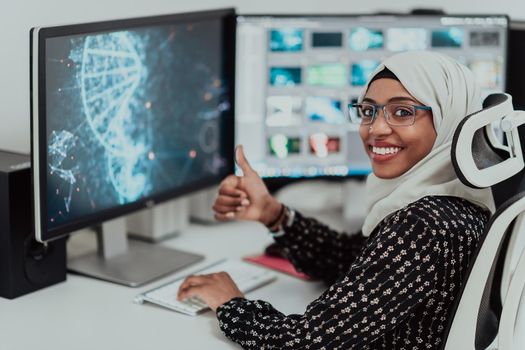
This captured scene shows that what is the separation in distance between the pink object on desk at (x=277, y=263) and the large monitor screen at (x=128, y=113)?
228 mm

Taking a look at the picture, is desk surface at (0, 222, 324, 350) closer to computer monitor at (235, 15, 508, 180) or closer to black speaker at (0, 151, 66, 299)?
black speaker at (0, 151, 66, 299)

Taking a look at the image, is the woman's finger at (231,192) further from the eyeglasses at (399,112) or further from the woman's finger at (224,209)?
the eyeglasses at (399,112)

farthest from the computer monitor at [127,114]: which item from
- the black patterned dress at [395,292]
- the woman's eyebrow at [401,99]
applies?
the woman's eyebrow at [401,99]

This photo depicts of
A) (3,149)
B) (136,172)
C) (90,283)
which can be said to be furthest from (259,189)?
(3,149)

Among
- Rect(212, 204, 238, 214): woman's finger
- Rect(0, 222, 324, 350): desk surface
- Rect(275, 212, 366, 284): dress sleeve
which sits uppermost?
Rect(212, 204, 238, 214): woman's finger

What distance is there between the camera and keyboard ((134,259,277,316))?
69.9 inches

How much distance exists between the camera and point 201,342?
5.39 feet

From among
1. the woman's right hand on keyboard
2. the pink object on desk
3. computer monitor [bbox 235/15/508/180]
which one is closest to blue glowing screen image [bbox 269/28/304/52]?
computer monitor [bbox 235/15/508/180]

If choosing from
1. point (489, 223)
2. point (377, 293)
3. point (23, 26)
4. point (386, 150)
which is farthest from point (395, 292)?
point (23, 26)

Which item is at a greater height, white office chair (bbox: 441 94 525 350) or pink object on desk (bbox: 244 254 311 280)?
white office chair (bbox: 441 94 525 350)

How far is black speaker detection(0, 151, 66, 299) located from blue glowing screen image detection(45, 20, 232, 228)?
8cm

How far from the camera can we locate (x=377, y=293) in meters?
1.49

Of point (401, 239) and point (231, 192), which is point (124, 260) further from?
point (401, 239)

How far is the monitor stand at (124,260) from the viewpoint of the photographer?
1.94 m
